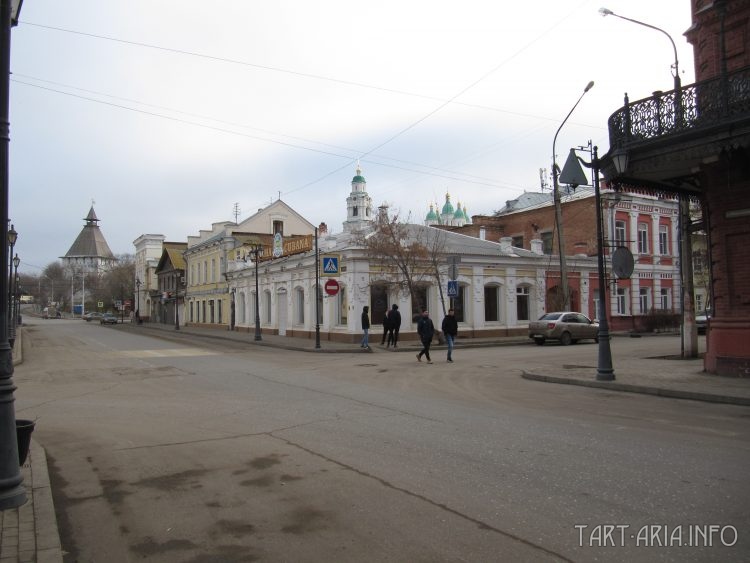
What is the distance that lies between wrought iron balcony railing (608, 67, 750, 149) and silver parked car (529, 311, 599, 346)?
17.1m

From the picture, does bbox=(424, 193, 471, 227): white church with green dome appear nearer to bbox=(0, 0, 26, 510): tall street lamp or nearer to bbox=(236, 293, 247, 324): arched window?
bbox=(236, 293, 247, 324): arched window

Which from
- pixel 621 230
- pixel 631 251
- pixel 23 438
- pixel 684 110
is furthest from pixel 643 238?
pixel 23 438

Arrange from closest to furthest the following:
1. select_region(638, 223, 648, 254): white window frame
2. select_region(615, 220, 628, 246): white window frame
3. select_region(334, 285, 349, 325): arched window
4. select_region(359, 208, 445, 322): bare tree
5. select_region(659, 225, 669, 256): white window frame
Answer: select_region(359, 208, 445, 322): bare tree < select_region(334, 285, 349, 325): arched window < select_region(615, 220, 628, 246): white window frame < select_region(638, 223, 648, 254): white window frame < select_region(659, 225, 669, 256): white window frame

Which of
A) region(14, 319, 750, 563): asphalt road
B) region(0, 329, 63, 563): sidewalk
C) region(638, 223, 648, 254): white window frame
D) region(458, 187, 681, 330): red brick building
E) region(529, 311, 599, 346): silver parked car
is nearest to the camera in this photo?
region(0, 329, 63, 563): sidewalk

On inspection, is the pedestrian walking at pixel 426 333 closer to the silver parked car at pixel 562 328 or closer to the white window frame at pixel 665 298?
the silver parked car at pixel 562 328

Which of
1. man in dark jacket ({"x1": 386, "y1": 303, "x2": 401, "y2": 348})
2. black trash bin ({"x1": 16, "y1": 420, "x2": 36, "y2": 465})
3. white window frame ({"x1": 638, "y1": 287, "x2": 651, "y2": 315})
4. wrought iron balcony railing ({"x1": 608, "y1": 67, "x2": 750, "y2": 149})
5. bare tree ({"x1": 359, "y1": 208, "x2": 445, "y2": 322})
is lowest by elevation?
black trash bin ({"x1": 16, "y1": 420, "x2": 36, "y2": 465})

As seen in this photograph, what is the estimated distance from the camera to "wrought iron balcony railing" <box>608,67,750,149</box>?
455 inches

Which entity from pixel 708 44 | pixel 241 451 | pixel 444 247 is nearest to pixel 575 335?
pixel 444 247

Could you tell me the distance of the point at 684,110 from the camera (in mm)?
12375

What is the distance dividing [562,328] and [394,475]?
25.2m

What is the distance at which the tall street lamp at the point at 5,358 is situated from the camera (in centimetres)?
489

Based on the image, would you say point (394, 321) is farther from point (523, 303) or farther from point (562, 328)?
point (523, 303)

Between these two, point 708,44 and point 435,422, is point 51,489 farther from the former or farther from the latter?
point 708,44

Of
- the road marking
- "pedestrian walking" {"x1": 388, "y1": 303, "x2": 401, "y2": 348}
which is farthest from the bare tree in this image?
the road marking
